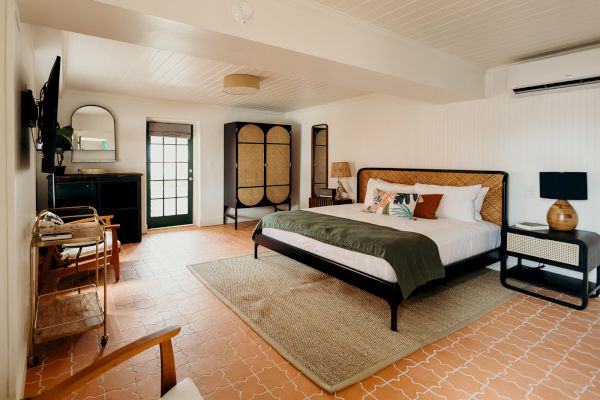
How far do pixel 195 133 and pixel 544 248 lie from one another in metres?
5.73

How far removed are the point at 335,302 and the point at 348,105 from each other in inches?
151

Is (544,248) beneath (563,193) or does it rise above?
beneath

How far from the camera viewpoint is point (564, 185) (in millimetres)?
3125

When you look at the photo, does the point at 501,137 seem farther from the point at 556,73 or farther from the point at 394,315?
the point at 394,315

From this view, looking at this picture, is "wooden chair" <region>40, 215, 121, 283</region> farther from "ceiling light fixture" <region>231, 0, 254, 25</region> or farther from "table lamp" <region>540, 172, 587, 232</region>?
"table lamp" <region>540, 172, 587, 232</region>

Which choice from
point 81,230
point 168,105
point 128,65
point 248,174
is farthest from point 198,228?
point 81,230

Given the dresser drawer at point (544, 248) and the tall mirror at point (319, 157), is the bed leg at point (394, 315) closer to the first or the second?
the dresser drawer at point (544, 248)

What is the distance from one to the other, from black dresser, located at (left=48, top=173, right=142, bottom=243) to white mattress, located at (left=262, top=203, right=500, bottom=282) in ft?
8.13

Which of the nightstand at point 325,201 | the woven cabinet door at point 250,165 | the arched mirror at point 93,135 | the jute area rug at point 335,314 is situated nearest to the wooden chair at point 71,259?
the jute area rug at point 335,314

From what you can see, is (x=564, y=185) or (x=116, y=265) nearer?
(x=564, y=185)

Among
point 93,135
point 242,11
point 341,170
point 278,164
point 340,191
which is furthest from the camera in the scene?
point 278,164

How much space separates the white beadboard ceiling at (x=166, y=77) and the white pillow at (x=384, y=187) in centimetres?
146

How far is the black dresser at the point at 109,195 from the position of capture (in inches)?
186

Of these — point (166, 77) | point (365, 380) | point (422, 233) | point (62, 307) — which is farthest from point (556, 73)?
point (62, 307)
